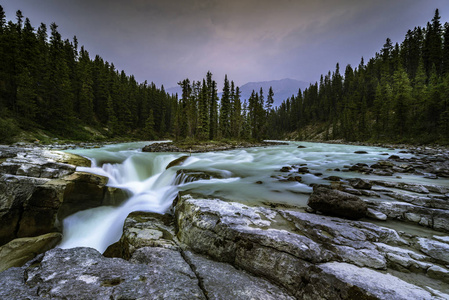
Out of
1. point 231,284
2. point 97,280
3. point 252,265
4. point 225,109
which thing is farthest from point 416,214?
point 225,109

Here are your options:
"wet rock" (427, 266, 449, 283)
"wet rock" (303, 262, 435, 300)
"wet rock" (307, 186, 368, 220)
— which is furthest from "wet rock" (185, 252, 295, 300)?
"wet rock" (307, 186, 368, 220)

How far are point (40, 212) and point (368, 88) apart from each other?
83649 mm

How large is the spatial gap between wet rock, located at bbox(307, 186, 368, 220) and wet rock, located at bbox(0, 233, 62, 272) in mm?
7643

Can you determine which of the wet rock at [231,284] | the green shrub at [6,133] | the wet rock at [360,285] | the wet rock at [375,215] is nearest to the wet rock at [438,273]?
the wet rock at [360,285]

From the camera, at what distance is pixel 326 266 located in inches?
99.9

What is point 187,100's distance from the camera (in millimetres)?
38000

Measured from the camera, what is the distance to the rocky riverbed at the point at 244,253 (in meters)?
2.24

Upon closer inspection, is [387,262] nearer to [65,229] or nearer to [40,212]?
[65,229]

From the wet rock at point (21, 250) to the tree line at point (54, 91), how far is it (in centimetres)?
2075

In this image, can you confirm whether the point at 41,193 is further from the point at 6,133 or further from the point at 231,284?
the point at 6,133

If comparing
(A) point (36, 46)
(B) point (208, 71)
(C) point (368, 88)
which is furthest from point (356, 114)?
(A) point (36, 46)

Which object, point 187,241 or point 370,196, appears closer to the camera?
point 187,241

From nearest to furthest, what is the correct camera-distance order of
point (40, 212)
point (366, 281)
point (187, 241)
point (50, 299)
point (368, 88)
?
1. point (50, 299)
2. point (366, 281)
3. point (187, 241)
4. point (40, 212)
5. point (368, 88)

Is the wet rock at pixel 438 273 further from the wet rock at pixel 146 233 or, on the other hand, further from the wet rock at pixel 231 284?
the wet rock at pixel 146 233
